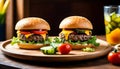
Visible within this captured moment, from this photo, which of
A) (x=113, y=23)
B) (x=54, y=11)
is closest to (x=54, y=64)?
(x=113, y=23)

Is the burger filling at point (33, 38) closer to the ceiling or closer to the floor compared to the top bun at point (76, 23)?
closer to the floor

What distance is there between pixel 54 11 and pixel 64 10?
0.41 ft

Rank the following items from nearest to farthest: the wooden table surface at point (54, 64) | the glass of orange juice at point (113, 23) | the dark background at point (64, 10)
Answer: the wooden table surface at point (54, 64)
the glass of orange juice at point (113, 23)
the dark background at point (64, 10)

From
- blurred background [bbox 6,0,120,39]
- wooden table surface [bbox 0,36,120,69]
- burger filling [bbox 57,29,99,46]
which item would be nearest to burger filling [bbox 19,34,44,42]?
burger filling [bbox 57,29,99,46]

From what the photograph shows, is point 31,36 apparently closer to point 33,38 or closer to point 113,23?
point 33,38

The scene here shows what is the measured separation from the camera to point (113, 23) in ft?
6.45

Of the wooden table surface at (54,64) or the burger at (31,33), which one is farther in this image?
the burger at (31,33)

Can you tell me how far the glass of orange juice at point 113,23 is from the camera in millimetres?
1965

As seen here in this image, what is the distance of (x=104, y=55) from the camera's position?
1.66m

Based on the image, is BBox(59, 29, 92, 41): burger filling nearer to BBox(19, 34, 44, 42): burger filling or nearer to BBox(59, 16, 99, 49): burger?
BBox(59, 16, 99, 49): burger

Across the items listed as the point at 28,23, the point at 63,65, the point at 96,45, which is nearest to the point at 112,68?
the point at 63,65

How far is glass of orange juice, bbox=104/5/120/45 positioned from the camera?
6.45 ft

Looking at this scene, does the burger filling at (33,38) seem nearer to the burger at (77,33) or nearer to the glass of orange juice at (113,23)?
the burger at (77,33)

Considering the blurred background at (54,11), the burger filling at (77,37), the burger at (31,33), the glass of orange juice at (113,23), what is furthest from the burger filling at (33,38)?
the blurred background at (54,11)
